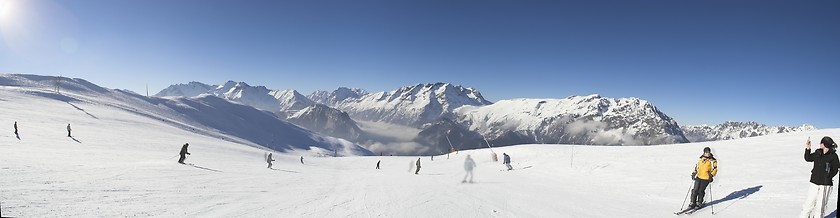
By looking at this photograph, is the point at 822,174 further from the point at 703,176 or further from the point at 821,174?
the point at 703,176

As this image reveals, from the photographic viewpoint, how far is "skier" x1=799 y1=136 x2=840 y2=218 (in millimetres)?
8773

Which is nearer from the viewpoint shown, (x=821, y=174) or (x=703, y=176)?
(x=821, y=174)

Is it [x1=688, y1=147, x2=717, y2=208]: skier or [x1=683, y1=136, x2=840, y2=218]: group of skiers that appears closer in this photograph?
[x1=683, y1=136, x2=840, y2=218]: group of skiers

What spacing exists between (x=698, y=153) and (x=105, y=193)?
30.0 metres

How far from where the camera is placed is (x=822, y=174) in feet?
29.2

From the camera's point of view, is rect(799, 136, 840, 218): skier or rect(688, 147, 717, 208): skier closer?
rect(799, 136, 840, 218): skier

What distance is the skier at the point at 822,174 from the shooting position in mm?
8773

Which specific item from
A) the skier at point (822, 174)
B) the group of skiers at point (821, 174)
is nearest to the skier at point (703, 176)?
the group of skiers at point (821, 174)

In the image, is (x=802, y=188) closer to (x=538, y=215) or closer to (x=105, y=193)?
(x=538, y=215)

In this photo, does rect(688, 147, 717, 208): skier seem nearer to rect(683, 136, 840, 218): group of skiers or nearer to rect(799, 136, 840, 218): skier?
rect(683, 136, 840, 218): group of skiers

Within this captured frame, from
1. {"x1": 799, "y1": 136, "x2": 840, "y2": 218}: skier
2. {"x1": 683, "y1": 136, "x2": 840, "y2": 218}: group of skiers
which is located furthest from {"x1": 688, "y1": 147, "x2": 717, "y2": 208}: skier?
{"x1": 799, "y1": 136, "x2": 840, "y2": 218}: skier

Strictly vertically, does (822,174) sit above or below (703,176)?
above

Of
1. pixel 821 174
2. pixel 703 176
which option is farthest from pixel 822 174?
pixel 703 176

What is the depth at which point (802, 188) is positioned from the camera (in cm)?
1400
